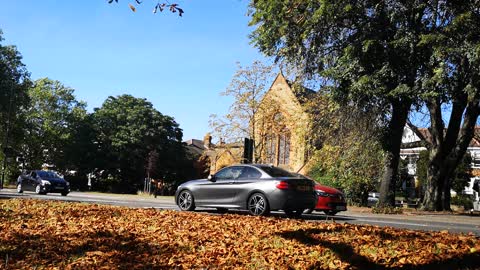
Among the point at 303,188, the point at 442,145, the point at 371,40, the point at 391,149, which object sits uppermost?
the point at 371,40

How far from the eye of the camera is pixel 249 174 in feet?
43.9

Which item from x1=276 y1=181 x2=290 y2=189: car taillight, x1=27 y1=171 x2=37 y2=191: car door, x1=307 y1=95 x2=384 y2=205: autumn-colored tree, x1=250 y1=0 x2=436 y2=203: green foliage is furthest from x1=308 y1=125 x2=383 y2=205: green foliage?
x1=27 y1=171 x2=37 y2=191: car door

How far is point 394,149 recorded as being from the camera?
24.2m

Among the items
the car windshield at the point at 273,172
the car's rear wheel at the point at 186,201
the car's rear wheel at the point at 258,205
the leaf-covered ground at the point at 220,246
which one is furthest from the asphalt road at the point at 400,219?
the leaf-covered ground at the point at 220,246

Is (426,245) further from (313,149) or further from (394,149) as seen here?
(313,149)

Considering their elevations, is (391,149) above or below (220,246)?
above

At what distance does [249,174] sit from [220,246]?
592 centimetres

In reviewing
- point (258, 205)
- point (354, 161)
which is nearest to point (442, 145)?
point (354, 161)

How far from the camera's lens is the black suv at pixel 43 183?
28594 mm

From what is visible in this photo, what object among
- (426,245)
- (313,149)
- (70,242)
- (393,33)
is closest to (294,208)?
(426,245)

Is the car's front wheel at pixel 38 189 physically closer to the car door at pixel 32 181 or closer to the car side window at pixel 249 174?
the car door at pixel 32 181

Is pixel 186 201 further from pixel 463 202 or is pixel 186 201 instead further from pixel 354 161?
pixel 463 202

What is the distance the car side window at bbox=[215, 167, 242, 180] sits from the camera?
45.0 feet

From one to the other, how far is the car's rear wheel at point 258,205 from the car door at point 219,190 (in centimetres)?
65
